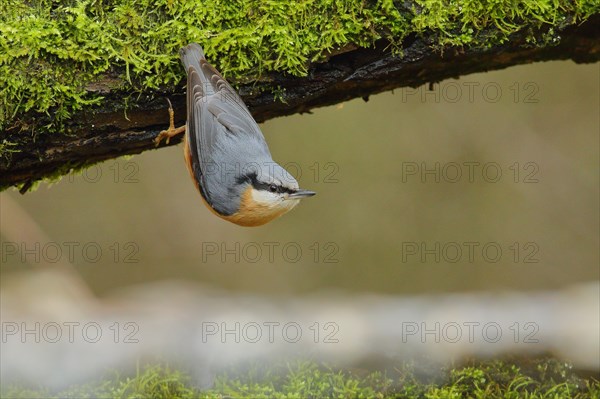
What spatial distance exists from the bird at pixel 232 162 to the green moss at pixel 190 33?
0.19 metres

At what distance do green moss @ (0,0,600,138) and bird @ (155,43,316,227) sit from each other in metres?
0.19

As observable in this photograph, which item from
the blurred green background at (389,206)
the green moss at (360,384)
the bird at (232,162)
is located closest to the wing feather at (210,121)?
the bird at (232,162)

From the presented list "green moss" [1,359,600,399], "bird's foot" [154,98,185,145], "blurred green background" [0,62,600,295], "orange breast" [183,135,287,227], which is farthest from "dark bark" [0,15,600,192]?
"blurred green background" [0,62,600,295]

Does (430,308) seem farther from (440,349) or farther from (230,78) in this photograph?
(230,78)

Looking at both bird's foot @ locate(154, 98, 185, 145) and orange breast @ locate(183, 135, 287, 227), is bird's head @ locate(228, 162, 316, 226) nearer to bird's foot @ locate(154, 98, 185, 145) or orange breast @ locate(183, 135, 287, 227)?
orange breast @ locate(183, 135, 287, 227)

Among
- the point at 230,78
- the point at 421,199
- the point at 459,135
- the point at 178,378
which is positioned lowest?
the point at 178,378

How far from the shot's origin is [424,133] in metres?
5.96

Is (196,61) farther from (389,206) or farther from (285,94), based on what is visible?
(389,206)

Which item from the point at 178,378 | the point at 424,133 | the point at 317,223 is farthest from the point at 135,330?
the point at 424,133

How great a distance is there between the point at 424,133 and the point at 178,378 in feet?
12.2

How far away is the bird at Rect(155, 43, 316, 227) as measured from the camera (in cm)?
283

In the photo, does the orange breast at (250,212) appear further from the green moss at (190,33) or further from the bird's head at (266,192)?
the green moss at (190,33)

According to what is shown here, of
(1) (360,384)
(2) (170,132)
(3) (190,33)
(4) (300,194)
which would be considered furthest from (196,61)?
(1) (360,384)

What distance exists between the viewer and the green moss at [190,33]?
8.13 ft
